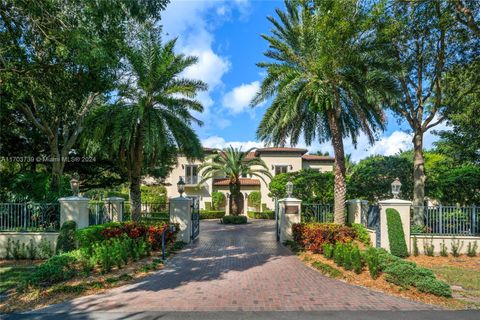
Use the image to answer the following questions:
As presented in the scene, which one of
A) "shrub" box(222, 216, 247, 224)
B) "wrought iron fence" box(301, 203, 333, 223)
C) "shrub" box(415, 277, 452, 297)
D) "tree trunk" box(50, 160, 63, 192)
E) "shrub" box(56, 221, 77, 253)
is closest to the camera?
"shrub" box(415, 277, 452, 297)

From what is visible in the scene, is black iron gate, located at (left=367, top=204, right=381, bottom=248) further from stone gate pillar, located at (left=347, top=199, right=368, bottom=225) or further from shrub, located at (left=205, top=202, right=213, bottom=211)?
shrub, located at (left=205, top=202, right=213, bottom=211)

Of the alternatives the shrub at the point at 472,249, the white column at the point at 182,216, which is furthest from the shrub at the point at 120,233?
the shrub at the point at 472,249

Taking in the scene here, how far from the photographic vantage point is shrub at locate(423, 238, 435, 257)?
12734mm

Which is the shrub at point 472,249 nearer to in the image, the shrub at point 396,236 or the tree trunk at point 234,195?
the shrub at point 396,236

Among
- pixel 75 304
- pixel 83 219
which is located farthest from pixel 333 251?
pixel 83 219

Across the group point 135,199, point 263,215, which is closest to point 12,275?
point 135,199

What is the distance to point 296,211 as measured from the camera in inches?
616

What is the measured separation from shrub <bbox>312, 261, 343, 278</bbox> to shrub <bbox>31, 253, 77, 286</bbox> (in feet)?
22.8

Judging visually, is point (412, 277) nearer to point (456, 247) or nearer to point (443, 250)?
point (443, 250)

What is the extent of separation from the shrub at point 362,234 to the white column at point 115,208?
11153mm

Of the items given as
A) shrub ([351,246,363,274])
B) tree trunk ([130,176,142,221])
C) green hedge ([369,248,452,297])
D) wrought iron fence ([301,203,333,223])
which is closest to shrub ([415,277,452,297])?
green hedge ([369,248,452,297])

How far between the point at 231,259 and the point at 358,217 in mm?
6963

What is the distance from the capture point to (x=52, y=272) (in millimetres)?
8297

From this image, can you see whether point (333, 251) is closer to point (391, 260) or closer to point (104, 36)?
point (391, 260)
